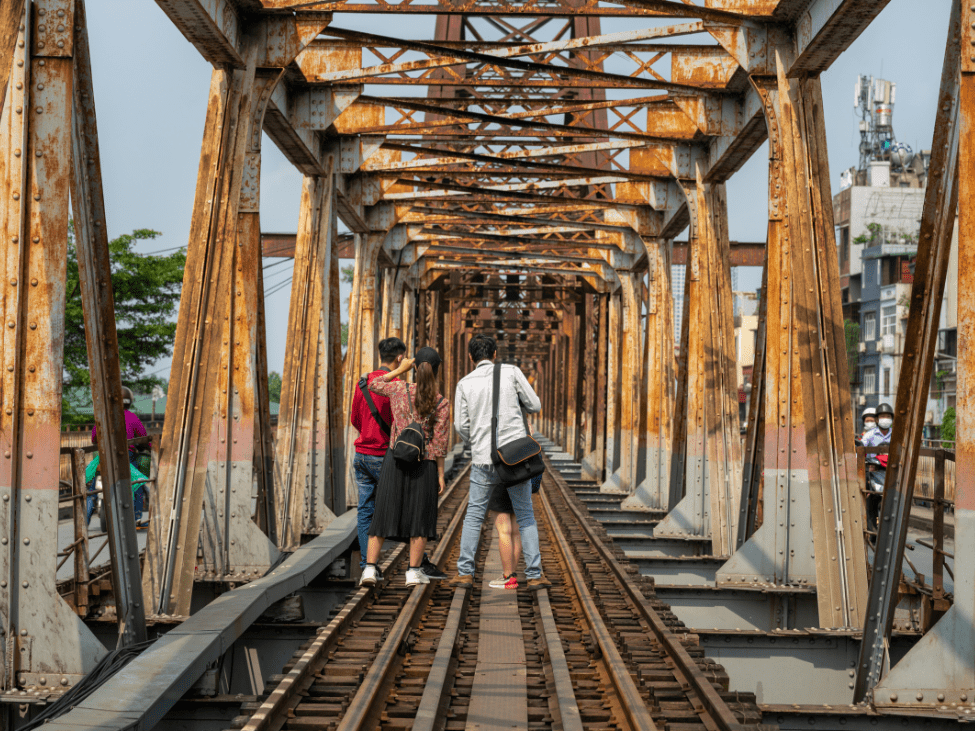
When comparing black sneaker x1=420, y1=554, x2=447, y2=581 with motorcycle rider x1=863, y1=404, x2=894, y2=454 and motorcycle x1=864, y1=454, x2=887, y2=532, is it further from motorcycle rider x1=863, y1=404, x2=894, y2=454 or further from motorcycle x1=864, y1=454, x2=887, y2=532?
motorcycle rider x1=863, y1=404, x2=894, y2=454

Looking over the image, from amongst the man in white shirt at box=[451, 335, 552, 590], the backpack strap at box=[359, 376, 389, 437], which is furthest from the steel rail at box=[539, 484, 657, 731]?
the backpack strap at box=[359, 376, 389, 437]

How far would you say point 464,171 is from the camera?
1559 cm

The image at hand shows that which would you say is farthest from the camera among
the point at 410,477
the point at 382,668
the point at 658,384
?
the point at 658,384

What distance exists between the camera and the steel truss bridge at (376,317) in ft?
17.1

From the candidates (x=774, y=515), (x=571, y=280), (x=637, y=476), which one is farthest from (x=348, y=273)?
(x=774, y=515)

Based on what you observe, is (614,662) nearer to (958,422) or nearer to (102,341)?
(958,422)

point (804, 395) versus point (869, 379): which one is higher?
point (869, 379)

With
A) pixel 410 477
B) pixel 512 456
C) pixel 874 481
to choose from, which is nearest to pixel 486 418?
pixel 512 456

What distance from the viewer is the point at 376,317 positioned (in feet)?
60.1

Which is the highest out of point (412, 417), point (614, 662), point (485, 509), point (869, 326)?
point (869, 326)

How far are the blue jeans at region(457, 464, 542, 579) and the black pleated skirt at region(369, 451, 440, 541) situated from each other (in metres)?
0.30

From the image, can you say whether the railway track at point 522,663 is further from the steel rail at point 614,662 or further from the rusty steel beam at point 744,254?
the rusty steel beam at point 744,254

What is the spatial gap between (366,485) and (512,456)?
4.90 ft

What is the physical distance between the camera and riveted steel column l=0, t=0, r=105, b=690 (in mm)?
5168
